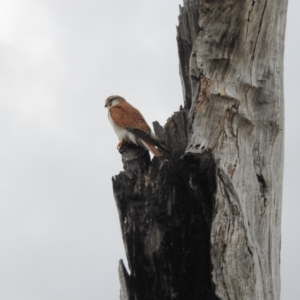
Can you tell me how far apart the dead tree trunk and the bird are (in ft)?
1.32

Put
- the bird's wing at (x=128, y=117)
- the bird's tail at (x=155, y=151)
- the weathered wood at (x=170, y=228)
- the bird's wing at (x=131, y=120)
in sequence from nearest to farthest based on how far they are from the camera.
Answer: the weathered wood at (x=170, y=228), the bird's tail at (x=155, y=151), the bird's wing at (x=131, y=120), the bird's wing at (x=128, y=117)

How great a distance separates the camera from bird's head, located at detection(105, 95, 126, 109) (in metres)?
11.7

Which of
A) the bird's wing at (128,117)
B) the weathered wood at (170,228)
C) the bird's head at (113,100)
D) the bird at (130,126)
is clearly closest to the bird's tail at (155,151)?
the bird at (130,126)

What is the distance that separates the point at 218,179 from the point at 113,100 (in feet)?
15.0

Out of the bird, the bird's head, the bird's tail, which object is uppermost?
the bird's head

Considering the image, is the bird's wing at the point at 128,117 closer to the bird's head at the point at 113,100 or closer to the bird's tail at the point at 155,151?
the bird's head at the point at 113,100

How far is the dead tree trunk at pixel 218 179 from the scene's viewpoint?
297 inches

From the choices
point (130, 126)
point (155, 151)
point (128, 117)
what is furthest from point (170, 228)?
point (128, 117)

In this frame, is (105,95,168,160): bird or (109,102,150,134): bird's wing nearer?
(105,95,168,160): bird

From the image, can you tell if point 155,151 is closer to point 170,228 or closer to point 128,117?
point 170,228

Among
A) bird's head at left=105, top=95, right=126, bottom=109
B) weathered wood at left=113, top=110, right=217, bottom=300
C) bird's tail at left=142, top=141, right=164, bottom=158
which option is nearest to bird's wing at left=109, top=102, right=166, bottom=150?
bird's tail at left=142, top=141, right=164, bottom=158

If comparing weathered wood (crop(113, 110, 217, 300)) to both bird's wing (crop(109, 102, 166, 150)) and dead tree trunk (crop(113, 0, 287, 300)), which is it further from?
bird's wing (crop(109, 102, 166, 150))

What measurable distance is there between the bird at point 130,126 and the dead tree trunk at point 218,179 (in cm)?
40

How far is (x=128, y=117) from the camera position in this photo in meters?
10.6
